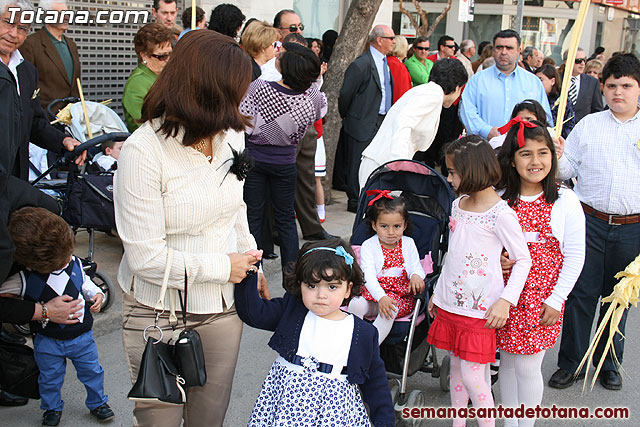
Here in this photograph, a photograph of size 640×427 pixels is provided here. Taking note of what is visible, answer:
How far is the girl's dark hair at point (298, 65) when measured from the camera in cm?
540

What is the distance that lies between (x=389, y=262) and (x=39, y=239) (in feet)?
6.34

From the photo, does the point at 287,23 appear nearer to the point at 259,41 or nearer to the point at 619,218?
the point at 259,41

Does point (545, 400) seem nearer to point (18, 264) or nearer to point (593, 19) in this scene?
point (18, 264)

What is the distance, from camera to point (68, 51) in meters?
7.31

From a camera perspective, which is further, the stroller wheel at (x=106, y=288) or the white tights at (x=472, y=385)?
the stroller wheel at (x=106, y=288)

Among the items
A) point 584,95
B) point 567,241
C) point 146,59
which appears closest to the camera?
point 567,241

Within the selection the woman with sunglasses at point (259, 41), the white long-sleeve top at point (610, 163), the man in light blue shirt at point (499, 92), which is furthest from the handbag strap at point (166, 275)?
the woman with sunglasses at point (259, 41)

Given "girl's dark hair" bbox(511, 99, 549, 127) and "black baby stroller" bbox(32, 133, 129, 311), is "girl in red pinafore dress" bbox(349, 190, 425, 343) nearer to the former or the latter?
"girl's dark hair" bbox(511, 99, 549, 127)

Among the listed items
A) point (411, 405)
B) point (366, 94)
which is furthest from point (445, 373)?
point (366, 94)

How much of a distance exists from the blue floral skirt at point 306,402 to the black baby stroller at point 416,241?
898mm

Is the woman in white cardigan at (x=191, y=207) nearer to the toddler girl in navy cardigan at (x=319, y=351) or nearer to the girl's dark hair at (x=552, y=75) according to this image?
the toddler girl in navy cardigan at (x=319, y=351)

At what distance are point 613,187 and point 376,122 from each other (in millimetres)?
4652

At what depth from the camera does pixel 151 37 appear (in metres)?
6.01

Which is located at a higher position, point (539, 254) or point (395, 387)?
point (539, 254)
